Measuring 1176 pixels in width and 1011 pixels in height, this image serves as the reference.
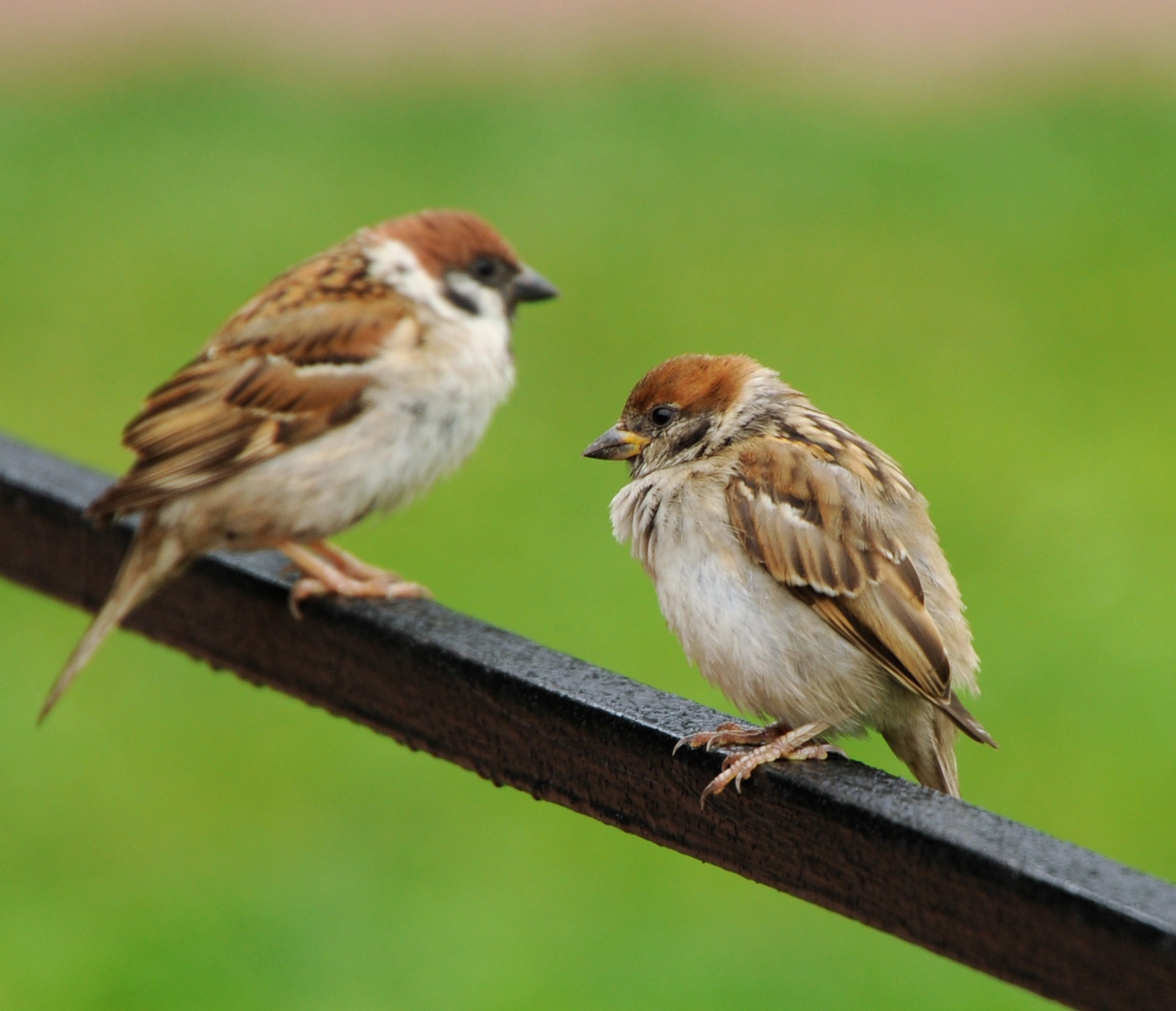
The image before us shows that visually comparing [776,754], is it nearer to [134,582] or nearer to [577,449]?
[134,582]

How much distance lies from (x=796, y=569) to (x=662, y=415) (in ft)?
1.06

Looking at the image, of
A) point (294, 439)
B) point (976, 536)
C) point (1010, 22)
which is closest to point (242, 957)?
point (294, 439)

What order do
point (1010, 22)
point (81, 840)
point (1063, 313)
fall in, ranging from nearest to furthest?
point (81, 840) < point (1063, 313) < point (1010, 22)

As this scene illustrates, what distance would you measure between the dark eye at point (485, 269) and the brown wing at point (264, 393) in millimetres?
225

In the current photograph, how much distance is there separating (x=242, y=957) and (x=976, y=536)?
255 centimetres

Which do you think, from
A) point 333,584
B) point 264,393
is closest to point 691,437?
point 333,584

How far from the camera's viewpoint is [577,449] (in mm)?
6008

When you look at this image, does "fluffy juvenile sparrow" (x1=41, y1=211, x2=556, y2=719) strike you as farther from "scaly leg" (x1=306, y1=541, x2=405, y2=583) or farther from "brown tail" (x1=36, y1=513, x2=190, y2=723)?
"brown tail" (x1=36, y1=513, x2=190, y2=723)

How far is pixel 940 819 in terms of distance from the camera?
1.82m

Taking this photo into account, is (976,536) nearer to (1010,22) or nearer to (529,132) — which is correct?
(529,132)

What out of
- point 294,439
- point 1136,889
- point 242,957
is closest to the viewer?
point 1136,889

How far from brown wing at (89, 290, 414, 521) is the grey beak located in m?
0.30

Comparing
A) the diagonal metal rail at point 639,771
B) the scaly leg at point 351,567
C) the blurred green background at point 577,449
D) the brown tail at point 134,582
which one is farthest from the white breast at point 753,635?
the blurred green background at point 577,449

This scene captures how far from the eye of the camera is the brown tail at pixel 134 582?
2996mm
